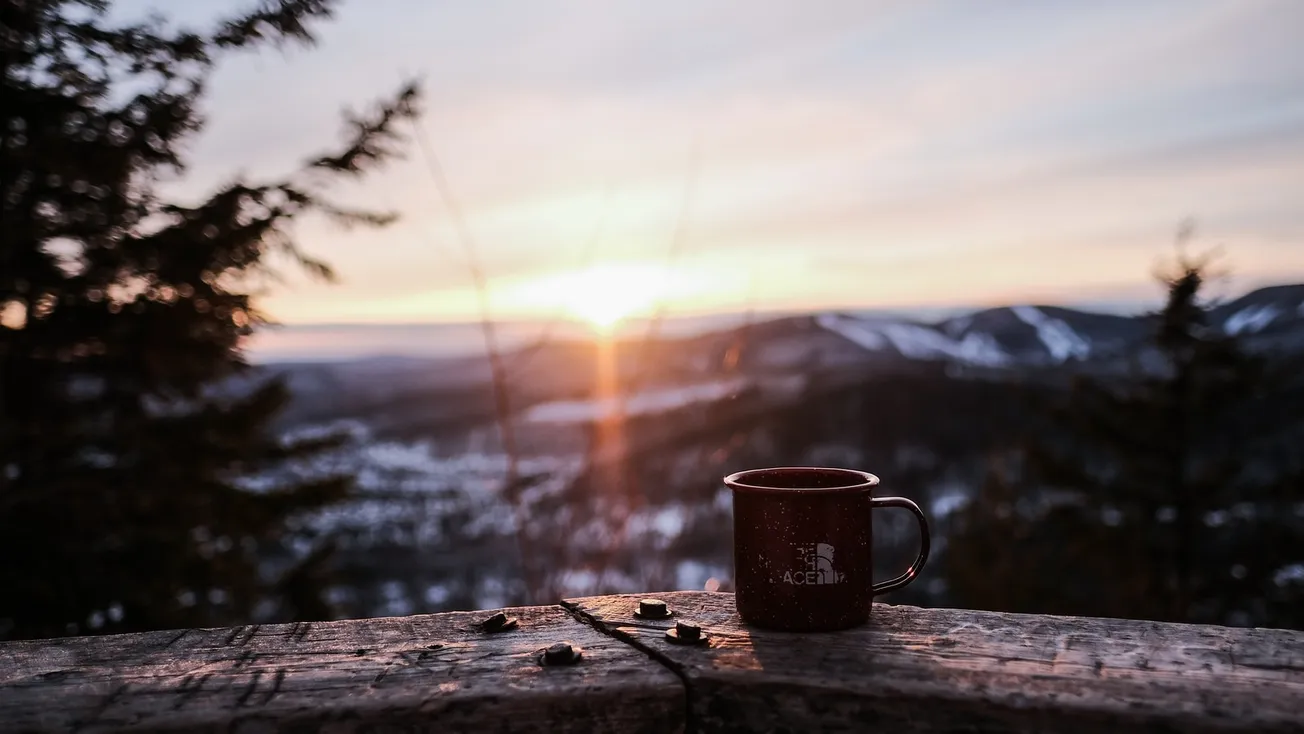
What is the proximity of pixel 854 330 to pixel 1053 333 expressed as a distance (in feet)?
5.53

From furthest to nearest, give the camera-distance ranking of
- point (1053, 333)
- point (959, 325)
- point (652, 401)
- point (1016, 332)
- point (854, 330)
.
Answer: point (959, 325) < point (1016, 332) < point (854, 330) < point (1053, 333) < point (652, 401)

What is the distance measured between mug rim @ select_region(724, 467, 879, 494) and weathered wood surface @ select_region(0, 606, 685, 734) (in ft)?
1.06

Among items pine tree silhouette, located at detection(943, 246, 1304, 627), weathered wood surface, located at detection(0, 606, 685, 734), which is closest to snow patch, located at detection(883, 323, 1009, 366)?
pine tree silhouette, located at detection(943, 246, 1304, 627)

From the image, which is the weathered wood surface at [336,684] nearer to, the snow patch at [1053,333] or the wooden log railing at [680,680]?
the wooden log railing at [680,680]

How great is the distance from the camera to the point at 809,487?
1475mm

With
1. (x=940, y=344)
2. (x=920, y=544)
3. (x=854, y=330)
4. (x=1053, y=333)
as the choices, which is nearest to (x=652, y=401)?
(x=854, y=330)

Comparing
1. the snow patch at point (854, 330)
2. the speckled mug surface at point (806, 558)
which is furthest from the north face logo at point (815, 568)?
the snow patch at point (854, 330)

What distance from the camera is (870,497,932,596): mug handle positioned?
52.5 inches

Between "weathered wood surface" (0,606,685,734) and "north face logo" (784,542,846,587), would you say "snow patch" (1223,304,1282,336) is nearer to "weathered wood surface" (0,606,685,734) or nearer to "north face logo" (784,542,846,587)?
"north face logo" (784,542,846,587)

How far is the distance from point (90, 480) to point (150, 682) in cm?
484

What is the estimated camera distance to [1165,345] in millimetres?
9680

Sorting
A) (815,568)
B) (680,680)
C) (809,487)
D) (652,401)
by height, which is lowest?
(680,680)

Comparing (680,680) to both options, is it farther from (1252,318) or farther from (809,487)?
(1252,318)

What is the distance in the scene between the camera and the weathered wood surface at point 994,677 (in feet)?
3.12
